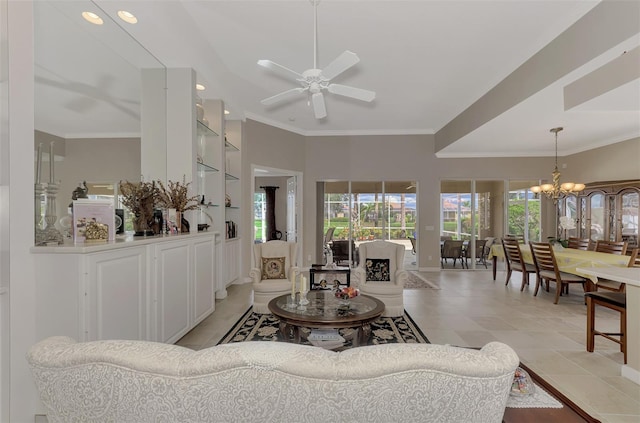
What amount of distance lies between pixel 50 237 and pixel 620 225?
8480mm

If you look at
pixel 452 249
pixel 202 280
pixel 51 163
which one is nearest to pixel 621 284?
pixel 452 249

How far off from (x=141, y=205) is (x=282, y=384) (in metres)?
2.80

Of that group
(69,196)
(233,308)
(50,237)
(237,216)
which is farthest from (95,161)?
(237,216)

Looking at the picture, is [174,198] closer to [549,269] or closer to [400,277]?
[400,277]

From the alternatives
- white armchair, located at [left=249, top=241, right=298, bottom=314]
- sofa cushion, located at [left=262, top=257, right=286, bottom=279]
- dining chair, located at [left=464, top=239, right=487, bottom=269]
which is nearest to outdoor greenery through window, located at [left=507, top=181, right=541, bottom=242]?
dining chair, located at [left=464, top=239, right=487, bottom=269]

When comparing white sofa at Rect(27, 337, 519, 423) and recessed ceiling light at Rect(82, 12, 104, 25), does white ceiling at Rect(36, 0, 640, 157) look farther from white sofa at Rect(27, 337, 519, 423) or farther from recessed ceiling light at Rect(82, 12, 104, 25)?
white sofa at Rect(27, 337, 519, 423)

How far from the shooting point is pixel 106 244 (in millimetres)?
2176

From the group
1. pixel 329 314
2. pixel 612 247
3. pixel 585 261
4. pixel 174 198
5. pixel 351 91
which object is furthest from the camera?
pixel 612 247

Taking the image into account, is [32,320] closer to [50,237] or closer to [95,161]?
[50,237]

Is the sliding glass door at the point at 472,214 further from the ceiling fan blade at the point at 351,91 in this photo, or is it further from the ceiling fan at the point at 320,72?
the ceiling fan at the point at 320,72

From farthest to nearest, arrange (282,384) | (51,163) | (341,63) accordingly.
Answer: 1. (341,63)
2. (51,163)
3. (282,384)

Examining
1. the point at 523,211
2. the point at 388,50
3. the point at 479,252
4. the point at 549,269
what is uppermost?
the point at 388,50

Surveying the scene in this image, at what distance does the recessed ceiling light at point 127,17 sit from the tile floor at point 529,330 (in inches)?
128

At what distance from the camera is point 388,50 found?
389cm
